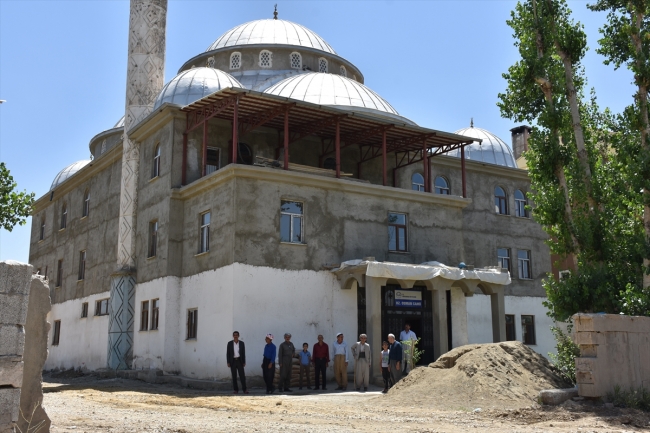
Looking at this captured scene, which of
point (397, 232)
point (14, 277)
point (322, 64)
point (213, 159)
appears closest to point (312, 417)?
point (14, 277)

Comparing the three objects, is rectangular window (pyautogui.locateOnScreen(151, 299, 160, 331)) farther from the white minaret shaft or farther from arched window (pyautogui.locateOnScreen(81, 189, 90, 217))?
arched window (pyautogui.locateOnScreen(81, 189, 90, 217))

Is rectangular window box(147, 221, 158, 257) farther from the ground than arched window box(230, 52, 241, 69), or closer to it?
closer to it

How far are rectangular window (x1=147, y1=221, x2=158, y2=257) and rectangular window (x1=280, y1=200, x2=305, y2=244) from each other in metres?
5.55

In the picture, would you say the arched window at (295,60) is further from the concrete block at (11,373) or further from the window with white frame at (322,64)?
the concrete block at (11,373)

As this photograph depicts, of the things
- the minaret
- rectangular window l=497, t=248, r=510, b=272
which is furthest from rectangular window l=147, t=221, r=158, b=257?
rectangular window l=497, t=248, r=510, b=272

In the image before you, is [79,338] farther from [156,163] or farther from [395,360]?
[395,360]

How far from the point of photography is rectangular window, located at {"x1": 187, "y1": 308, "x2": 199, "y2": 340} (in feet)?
74.0

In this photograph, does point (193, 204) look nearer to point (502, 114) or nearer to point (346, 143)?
point (346, 143)

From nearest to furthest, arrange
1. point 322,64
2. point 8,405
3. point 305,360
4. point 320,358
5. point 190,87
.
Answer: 1. point 8,405
2. point 320,358
3. point 305,360
4. point 190,87
5. point 322,64

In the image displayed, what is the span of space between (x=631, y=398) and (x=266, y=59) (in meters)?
26.6

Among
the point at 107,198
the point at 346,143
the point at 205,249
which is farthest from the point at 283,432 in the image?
the point at 107,198

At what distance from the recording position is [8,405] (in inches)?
269

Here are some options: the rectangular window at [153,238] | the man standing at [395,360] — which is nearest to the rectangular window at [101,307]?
the rectangular window at [153,238]

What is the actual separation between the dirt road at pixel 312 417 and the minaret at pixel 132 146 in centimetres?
1026
